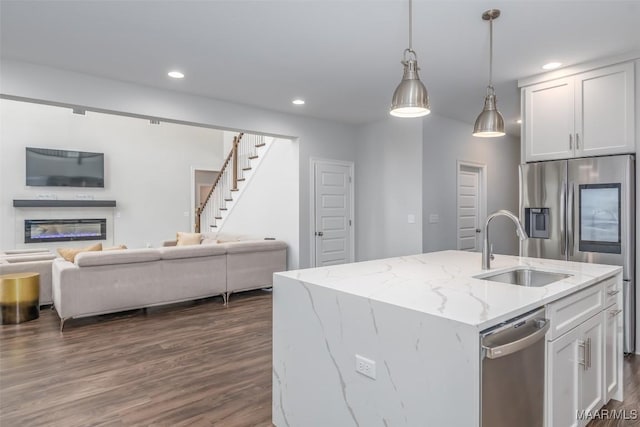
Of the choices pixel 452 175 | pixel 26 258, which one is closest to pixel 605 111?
pixel 452 175

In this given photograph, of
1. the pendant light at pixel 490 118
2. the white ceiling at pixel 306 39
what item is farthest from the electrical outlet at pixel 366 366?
the white ceiling at pixel 306 39

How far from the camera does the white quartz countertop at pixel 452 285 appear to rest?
1.52 metres

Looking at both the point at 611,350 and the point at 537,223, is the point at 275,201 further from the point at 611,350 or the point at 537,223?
the point at 611,350

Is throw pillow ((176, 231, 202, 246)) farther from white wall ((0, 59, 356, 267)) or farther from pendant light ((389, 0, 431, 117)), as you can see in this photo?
pendant light ((389, 0, 431, 117))

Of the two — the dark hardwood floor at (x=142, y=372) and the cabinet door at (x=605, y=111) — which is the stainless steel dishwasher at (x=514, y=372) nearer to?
the dark hardwood floor at (x=142, y=372)

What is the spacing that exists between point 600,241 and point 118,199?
8525 mm

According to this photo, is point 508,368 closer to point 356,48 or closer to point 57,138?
point 356,48

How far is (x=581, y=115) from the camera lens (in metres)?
3.59

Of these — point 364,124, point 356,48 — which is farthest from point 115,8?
point 364,124

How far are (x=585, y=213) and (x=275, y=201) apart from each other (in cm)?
422

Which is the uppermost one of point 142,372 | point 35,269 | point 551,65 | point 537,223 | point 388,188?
point 551,65

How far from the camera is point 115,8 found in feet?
8.79

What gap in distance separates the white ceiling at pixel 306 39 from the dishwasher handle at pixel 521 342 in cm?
210

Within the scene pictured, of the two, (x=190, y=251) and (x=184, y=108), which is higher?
(x=184, y=108)
